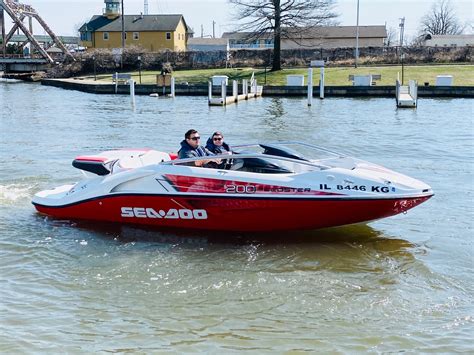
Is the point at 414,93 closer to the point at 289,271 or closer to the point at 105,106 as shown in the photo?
the point at 105,106

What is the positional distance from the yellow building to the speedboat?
A: 223ft

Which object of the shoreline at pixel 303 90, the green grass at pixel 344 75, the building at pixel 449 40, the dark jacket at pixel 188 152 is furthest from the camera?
the building at pixel 449 40

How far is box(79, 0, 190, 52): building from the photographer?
249 feet

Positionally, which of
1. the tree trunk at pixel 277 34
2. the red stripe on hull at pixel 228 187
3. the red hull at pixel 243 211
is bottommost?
the red hull at pixel 243 211

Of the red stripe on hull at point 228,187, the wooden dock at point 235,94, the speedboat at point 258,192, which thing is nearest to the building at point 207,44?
the wooden dock at point 235,94

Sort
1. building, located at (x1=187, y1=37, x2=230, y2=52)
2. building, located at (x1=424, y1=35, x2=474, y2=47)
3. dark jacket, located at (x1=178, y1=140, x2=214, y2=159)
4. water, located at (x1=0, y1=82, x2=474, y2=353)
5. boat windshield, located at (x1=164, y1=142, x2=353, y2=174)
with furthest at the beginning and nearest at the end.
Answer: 1. building, located at (x1=187, y1=37, x2=230, y2=52)
2. building, located at (x1=424, y1=35, x2=474, y2=47)
3. dark jacket, located at (x1=178, y1=140, x2=214, y2=159)
4. boat windshield, located at (x1=164, y1=142, x2=353, y2=174)
5. water, located at (x1=0, y1=82, x2=474, y2=353)

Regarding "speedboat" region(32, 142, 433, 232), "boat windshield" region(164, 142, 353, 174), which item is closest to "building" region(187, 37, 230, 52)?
"boat windshield" region(164, 142, 353, 174)

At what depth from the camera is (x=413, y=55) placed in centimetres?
5556

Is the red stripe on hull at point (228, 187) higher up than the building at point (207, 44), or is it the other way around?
the building at point (207, 44)

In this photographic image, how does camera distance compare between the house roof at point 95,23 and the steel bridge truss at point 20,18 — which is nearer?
the steel bridge truss at point 20,18

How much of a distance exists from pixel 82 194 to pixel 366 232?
4.60 metres

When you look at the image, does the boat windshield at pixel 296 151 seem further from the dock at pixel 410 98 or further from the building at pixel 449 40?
the building at pixel 449 40

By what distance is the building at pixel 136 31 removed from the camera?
Answer: 75.9 m

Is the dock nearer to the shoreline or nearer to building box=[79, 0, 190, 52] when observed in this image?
the shoreline
